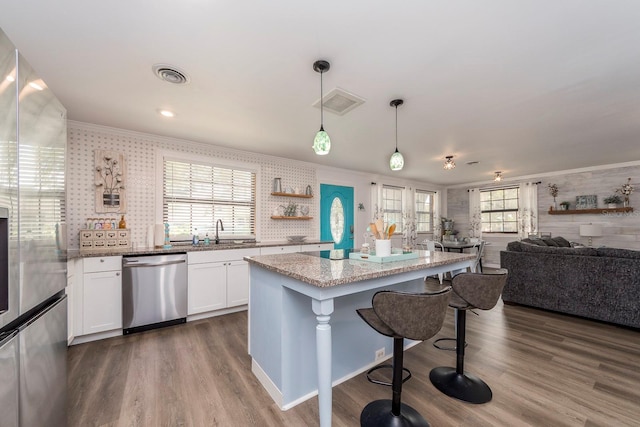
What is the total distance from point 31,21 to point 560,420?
4.14 metres

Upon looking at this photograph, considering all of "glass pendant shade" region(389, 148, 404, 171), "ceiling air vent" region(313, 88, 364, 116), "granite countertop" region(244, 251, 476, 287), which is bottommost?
"granite countertop" region(244, 251, 476, 287)

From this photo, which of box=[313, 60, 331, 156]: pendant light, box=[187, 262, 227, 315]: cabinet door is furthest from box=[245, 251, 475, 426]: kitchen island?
box=[187, 262, 227, 315]: cabinet door

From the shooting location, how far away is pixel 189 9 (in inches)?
59.3

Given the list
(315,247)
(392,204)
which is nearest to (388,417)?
(315,247)

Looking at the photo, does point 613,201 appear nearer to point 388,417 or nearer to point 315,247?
A: point 315,247

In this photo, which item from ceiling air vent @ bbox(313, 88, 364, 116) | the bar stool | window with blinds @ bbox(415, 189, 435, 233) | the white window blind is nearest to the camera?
the white window blind

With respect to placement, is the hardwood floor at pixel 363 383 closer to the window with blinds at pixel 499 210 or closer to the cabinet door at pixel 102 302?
the cabinet door at pixel 102 302

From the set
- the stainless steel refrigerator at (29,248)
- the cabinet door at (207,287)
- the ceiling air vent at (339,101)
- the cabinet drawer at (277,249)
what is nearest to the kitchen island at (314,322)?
the stainless steel refrigerator at (29,248)

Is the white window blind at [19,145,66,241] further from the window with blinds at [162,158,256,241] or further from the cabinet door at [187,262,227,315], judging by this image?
the window with blinds at [162,158,256,241]

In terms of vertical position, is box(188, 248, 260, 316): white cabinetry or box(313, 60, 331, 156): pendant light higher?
box(313, 60, 331, 156): pendant light

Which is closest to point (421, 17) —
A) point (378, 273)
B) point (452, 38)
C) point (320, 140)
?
point (452, 38)

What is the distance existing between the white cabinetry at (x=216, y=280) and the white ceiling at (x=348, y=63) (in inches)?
66.4

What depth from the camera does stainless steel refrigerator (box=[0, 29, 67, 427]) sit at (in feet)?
2.98

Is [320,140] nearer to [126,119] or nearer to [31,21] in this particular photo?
[31,21]
